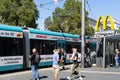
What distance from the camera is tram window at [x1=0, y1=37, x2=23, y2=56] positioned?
2244cm

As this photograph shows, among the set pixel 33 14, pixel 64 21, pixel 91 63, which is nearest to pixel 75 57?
pixel 91 63

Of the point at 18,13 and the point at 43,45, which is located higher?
the point at 18,13

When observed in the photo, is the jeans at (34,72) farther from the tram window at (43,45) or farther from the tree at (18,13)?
the tree at (18,13)

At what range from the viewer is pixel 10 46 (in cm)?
2328

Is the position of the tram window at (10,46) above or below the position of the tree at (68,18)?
below

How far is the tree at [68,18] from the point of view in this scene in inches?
2424

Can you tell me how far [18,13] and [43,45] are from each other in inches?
1004

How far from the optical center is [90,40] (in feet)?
132

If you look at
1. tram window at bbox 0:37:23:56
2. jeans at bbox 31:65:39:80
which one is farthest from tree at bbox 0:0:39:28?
jeans at bbox 31:65:39:80

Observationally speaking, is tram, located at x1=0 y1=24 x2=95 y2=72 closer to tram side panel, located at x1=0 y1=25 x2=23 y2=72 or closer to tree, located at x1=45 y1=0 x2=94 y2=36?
tram side panel, located at x1=0 y1=25 x2=23 y2=72

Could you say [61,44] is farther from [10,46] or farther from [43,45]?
[10,46]

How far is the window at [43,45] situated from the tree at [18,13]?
23151 millimetres

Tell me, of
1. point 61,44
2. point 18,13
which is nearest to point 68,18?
point 18,13

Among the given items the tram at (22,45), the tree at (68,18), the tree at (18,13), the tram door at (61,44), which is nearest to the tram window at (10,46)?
the tram at (22,45)
